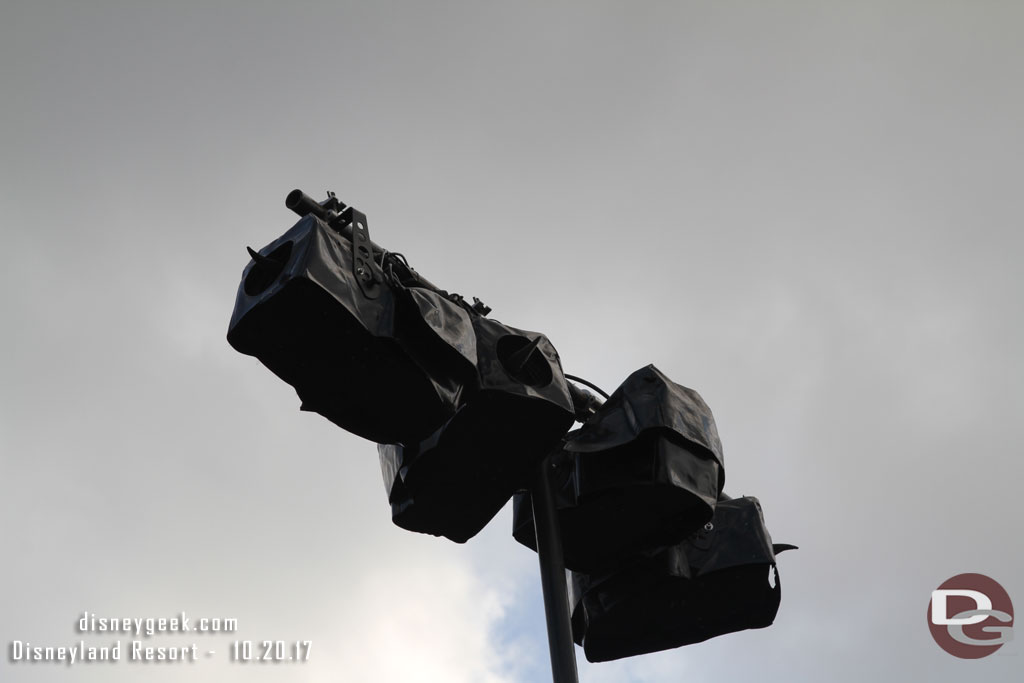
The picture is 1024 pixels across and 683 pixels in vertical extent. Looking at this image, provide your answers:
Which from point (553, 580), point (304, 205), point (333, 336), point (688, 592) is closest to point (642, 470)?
point (553, 580)

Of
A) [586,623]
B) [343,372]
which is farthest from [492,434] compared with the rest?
[586,623]

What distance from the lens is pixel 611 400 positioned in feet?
14.2

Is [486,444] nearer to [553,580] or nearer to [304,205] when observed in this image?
[553,580]

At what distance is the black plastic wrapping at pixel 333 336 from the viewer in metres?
3.15

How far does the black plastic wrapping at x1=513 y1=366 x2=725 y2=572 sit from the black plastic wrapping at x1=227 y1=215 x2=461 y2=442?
925mm

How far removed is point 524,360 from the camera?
3.85m

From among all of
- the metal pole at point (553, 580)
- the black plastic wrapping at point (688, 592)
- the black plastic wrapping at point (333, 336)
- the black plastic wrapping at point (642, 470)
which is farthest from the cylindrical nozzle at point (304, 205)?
the black plastic wrapping at point (688, 592)

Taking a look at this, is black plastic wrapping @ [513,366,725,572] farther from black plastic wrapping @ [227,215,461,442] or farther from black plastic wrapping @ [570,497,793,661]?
black plastic wrapping @ [227,215,461,442]

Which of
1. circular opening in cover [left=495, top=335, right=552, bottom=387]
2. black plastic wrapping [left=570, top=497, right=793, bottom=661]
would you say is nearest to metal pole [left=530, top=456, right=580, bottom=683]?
black plastic wrapping [left=570, top=497, right=793, bottom=661]

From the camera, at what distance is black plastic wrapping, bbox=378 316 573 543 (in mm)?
3797

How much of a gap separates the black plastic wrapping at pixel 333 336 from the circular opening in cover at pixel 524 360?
398mm

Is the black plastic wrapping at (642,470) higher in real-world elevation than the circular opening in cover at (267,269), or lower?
lower

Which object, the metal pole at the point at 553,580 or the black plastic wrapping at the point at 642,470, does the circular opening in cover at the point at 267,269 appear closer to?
the black plastic wrapping at the point at 642,470

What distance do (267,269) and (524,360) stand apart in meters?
1.07
